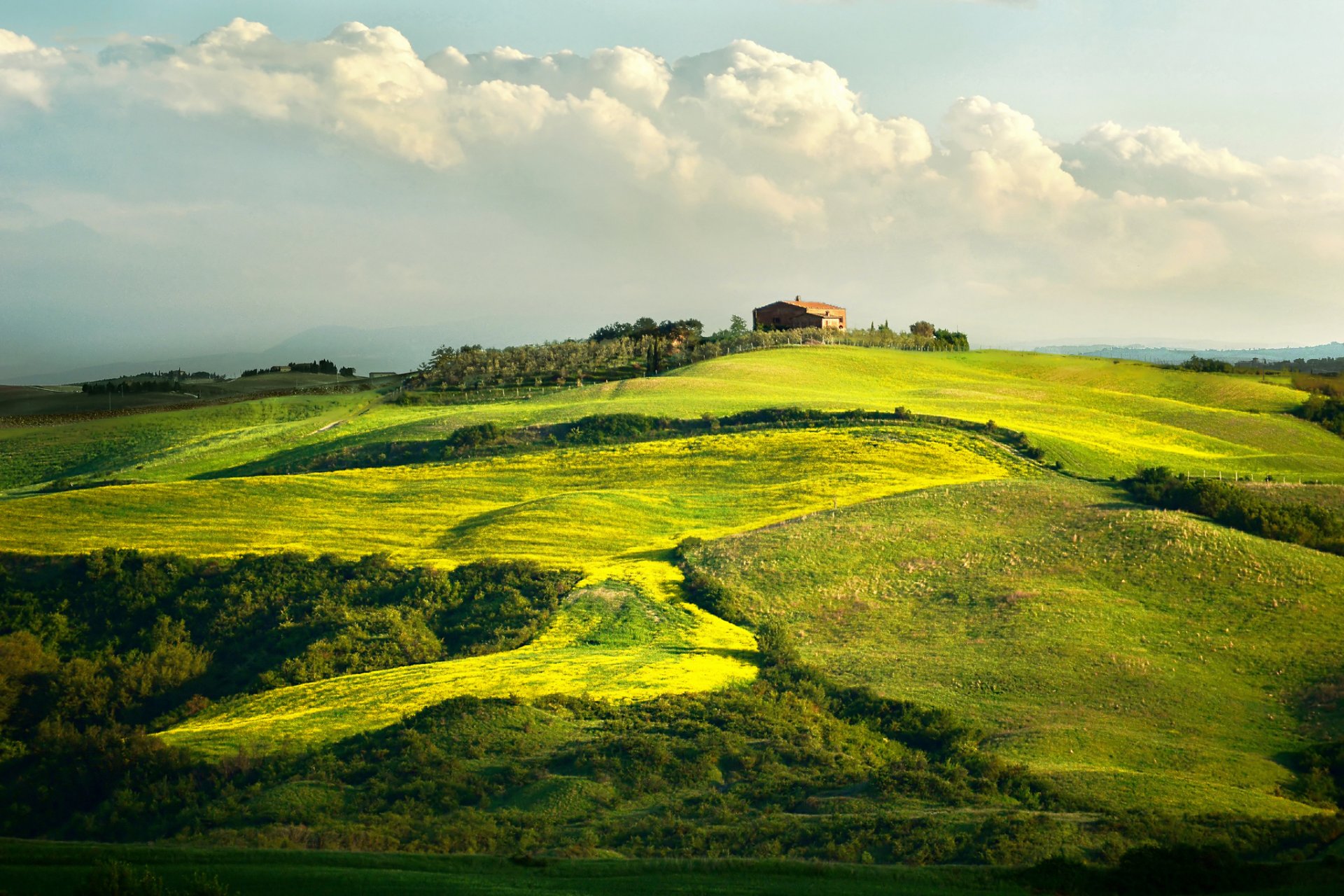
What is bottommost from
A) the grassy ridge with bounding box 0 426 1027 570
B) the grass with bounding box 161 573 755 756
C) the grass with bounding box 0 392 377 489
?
the grass with bounding box 161 573 755 756

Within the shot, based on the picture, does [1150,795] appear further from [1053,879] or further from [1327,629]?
[1327,629]

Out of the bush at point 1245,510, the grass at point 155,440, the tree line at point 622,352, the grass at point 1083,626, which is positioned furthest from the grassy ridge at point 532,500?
the tree line at point 622,352

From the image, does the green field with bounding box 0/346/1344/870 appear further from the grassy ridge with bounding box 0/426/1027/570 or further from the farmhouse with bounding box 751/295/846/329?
the farmhouse with bounding box 751/295/846/329

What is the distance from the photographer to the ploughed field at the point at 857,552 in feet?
90.7

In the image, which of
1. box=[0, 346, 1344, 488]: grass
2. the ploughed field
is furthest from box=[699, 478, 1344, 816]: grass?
box=[0, 346, 1344, 488]: grass

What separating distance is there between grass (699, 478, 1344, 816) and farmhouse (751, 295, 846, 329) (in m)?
95.4

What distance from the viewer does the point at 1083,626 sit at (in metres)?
32.6

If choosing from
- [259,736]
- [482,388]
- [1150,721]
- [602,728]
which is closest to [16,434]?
[482,388]

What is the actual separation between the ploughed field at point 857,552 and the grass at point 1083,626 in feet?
0.36

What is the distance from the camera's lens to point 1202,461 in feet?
194

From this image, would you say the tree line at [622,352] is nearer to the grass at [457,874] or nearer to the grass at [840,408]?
the grass at [840,408]

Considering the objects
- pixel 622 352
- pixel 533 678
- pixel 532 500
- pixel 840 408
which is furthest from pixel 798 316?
pixel 533 678

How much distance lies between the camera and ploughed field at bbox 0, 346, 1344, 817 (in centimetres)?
2766

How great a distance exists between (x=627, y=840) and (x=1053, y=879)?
8.46 m
